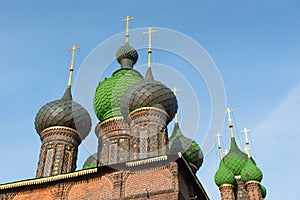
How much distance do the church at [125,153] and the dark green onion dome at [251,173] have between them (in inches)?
1.6

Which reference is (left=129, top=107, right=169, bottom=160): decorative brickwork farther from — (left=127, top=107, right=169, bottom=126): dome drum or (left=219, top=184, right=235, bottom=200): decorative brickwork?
(left=219, top=184, right=235, bottom=200): decorative brickwork

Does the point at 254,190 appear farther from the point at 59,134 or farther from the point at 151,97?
the point at 59,134

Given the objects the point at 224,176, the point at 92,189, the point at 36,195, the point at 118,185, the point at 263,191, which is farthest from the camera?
the point at 263,191

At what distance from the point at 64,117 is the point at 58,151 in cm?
105

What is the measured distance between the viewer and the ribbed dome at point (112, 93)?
51.2 feet

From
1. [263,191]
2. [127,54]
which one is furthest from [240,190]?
[127,54]

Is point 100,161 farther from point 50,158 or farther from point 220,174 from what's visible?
A: point 220,174

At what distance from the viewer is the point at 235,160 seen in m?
20.6

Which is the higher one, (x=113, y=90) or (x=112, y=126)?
(x=113, y=90)

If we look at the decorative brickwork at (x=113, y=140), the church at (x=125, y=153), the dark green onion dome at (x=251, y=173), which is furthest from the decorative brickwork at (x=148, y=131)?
the dark green onion dome at (x=251, y=173)

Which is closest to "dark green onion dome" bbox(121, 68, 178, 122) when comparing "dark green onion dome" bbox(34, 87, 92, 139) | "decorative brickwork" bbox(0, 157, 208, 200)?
"dark green onion dome" bbox(34, 87, 92, 139)

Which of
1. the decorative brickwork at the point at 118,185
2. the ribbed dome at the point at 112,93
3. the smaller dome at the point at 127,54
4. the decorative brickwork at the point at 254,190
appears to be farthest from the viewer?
the decorative brickwork at the point at 254,190

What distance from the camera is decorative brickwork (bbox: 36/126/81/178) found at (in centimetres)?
1427

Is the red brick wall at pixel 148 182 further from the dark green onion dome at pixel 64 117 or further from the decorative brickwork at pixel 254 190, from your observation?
the decorative brickwork at pixel 254 190
